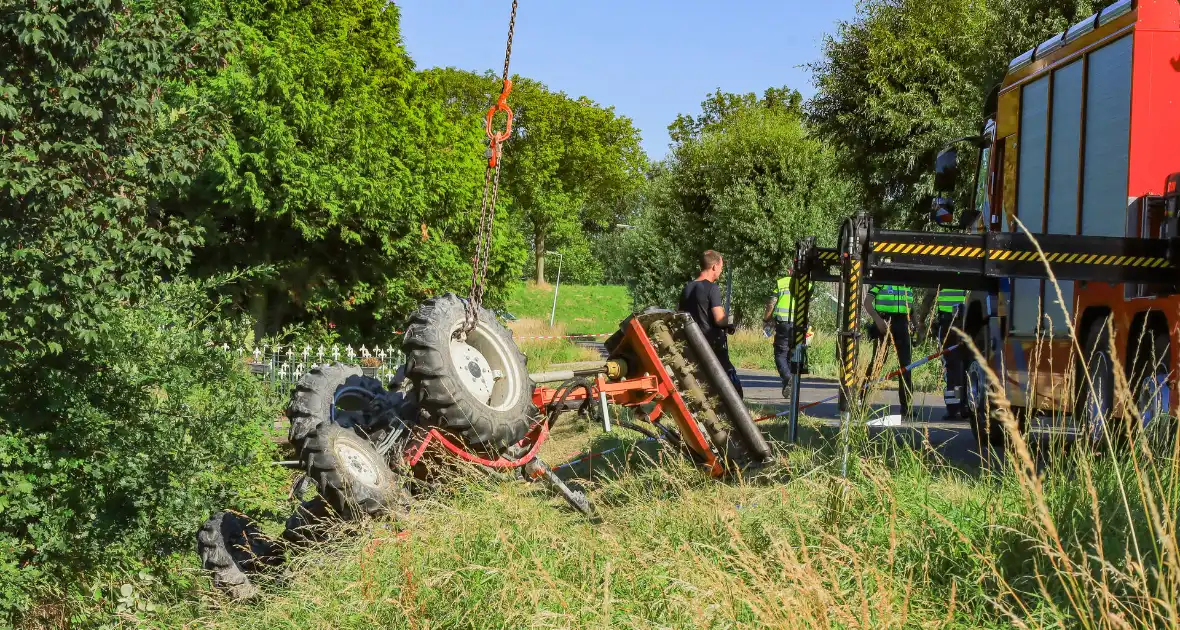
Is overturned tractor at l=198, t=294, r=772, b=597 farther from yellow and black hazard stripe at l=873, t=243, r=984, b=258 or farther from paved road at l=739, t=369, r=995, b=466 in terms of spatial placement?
yellow and black hazard stripe at l=873, t=243, r=984, b=258

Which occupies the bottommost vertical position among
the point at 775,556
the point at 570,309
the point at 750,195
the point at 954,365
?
the point at 570,309

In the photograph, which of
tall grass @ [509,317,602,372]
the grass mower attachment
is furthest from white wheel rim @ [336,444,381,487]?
tall grass @ [509,317,602,372]

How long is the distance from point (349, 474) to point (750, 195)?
2897 cm

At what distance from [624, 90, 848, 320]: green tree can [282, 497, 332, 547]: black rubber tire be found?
26175 millimetres

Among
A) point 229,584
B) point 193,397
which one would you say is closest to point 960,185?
point 193,397

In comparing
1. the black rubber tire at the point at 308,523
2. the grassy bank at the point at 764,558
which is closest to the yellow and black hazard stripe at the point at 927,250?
the grassy bank at the point at 764,558

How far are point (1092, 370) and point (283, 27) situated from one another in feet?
59.5

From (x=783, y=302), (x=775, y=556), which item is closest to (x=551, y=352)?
(x=783, y=302)

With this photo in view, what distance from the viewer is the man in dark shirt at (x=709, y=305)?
440 inches

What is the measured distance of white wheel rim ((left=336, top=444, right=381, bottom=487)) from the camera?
22.2 feet

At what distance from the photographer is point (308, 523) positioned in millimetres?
7055

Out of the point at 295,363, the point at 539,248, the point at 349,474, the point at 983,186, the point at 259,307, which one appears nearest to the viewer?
the point at 349,474

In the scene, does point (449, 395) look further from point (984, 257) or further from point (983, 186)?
point (983, 186)

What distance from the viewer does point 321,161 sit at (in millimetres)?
20688
